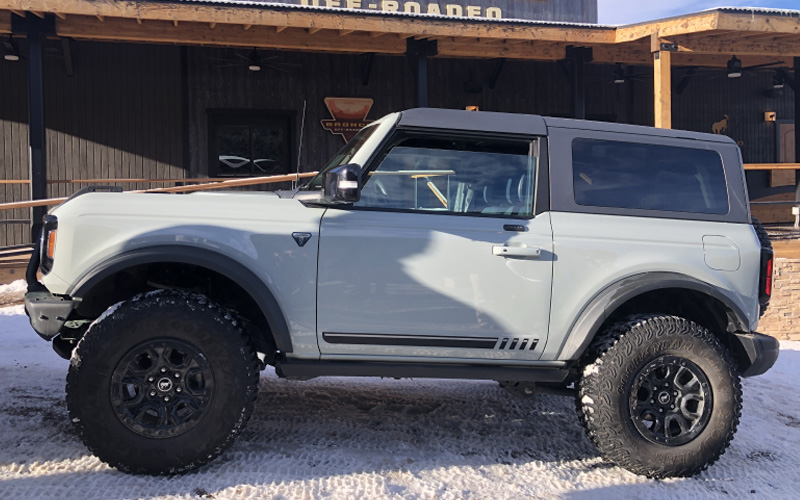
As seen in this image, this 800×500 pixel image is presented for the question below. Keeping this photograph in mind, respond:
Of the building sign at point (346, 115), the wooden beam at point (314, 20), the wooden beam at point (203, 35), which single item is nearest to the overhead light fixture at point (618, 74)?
the wooden beam at point (314, 20)

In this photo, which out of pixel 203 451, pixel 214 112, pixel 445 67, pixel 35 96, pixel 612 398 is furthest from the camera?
pixel 445 67

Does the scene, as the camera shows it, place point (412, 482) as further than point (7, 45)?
No

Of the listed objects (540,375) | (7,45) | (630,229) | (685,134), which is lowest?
(540,375)

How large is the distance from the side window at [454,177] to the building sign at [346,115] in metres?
8.70

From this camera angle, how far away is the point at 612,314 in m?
3.56

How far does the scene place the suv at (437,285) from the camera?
3.04m

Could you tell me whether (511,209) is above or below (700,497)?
above

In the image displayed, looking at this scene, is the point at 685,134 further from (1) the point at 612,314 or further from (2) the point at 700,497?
(2) the point at 700,497

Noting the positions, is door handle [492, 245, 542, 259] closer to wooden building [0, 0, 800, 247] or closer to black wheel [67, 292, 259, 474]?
black wheel [67, 292, 259, 474]

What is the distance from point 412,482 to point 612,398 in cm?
114

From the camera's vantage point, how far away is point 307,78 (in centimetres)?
1174

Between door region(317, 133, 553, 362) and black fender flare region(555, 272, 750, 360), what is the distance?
0.18 metres

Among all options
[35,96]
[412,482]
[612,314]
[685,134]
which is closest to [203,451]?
[412,482]

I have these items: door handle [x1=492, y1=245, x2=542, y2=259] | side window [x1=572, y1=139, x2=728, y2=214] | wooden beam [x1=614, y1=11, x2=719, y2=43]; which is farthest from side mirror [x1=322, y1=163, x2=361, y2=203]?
wooden beam [x1=614, y1=11, x2=719, y2=43]
